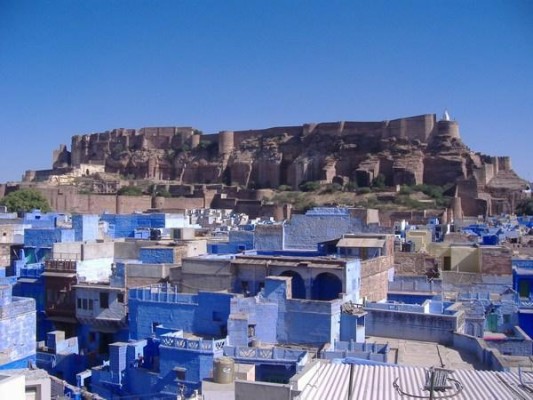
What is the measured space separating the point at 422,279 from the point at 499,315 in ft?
8.97

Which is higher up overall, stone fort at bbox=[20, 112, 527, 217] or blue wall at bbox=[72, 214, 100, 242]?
stone fort at bbox=[20, 112, 527, 217]

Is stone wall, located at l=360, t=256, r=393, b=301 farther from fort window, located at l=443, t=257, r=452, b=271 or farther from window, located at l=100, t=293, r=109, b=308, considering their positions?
window, located at l=100, t=293, r=109, b=308

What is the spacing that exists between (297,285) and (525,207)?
2916 cm

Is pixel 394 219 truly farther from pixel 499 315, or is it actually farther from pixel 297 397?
pixel 297 397

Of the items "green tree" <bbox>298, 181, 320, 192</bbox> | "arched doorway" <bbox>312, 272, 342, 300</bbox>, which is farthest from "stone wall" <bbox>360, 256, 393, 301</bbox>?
"green tree" <bbox>298, 181, 320, 192</bbox>

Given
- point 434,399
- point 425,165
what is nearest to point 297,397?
point 434,399

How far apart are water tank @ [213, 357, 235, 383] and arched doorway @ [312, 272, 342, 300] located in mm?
4875

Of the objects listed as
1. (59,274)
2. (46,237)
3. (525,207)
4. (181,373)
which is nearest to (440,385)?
(181,373)

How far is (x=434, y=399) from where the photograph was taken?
243 inches

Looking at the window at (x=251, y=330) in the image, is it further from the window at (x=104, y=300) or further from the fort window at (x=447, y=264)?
the fort window at (x=447, y=264)

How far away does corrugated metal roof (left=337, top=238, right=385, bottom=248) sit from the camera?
620 inches

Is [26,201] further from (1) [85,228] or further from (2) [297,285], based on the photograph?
(2) [297,285]

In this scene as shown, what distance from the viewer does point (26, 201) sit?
1469 inches

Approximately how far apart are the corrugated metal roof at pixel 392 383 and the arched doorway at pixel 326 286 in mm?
5851
